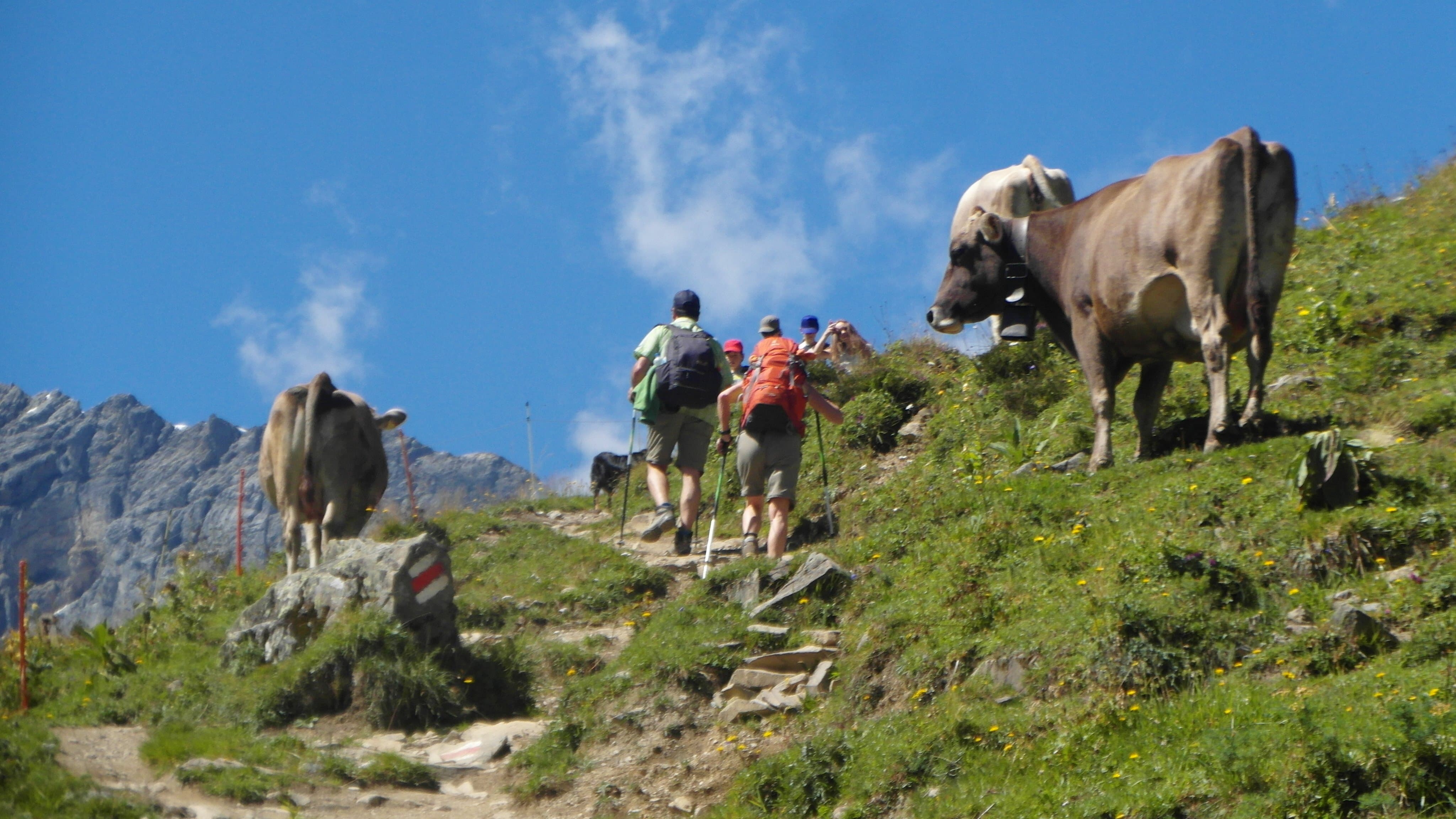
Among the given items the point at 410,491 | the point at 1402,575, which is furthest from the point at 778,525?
the point at 410,491

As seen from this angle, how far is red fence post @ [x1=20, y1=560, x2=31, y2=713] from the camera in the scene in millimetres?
11812

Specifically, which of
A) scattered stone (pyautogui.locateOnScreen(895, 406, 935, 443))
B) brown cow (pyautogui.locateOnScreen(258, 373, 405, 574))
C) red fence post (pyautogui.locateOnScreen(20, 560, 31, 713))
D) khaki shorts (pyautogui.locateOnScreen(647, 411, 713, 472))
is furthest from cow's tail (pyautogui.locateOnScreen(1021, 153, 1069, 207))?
red fence post (pyautogui.locateOnScreen(20, 560, 31, 713))

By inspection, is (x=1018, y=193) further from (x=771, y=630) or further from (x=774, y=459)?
(x=771, y=630)

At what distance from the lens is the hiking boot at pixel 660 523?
1395 centimetres

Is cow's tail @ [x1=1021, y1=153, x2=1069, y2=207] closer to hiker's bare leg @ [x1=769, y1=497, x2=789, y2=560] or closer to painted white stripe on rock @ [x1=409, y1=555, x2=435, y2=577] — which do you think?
hiker's bare leg @ [x1=769, y1=497, x2=789, y2=560]

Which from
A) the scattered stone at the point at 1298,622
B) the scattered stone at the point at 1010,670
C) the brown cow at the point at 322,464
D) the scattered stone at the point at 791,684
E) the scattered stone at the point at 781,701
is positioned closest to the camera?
the scattered stone at the point at 1298,622

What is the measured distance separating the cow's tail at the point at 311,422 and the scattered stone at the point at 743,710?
6807 millimetres

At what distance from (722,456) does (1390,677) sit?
7271 mm

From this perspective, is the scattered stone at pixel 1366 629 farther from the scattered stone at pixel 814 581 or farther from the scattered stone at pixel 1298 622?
the scattered stone at pixel 814 581

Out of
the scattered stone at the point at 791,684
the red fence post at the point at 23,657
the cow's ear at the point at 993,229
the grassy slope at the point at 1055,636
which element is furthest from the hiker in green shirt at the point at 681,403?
the red fence post at the point at 23,657

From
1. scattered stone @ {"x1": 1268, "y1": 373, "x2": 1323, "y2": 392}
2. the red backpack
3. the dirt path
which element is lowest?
the dirt path

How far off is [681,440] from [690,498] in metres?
0.57

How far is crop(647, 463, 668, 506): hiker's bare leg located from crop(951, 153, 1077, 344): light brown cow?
4.81 meters

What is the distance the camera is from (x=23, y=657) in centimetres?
1174
